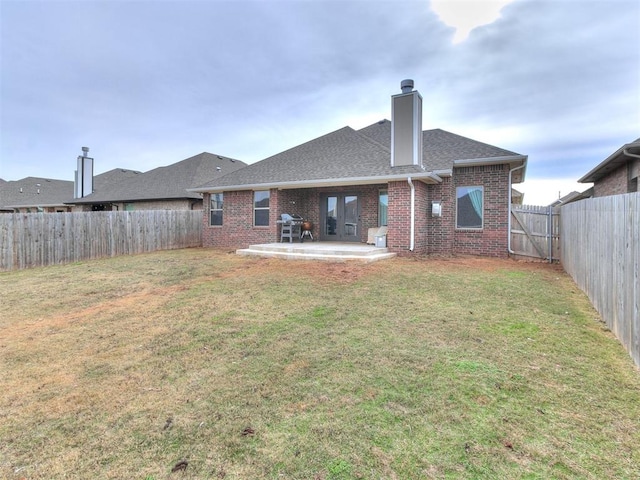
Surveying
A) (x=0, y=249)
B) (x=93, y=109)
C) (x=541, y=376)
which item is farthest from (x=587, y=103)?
(x=93, y=109)

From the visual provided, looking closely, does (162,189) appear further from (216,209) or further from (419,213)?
(419,213)

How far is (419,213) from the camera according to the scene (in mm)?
10781

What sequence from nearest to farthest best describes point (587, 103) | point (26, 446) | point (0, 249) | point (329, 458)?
1. point (329, 458)
2. point (26, 446)
3. point (0, 249)
4. point (587, 103)

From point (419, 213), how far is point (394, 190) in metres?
1.11

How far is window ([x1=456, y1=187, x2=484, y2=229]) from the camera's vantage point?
1142 centimetres

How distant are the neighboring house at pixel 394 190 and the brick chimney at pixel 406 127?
3 centimetres

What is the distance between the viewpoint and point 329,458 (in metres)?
2.05

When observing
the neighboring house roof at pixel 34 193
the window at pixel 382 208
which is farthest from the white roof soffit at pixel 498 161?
the neighboring house roof at pixel 34 193

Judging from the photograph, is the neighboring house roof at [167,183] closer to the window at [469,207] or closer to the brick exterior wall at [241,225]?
the brick exterior wall at [241,225]

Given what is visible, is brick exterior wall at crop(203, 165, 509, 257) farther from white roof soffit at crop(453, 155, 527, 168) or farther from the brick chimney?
the brick chimney

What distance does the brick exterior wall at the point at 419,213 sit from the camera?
1067cm

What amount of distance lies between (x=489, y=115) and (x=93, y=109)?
1965cm

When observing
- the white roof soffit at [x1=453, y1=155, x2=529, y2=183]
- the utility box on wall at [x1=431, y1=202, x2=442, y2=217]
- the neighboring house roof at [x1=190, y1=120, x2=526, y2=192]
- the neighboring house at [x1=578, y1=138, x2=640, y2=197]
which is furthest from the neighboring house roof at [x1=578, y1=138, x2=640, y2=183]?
the utility box on wall at [x1=431, y1=202, x2=442, y2=217]

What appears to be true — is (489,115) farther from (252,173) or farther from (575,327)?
(575,327)
